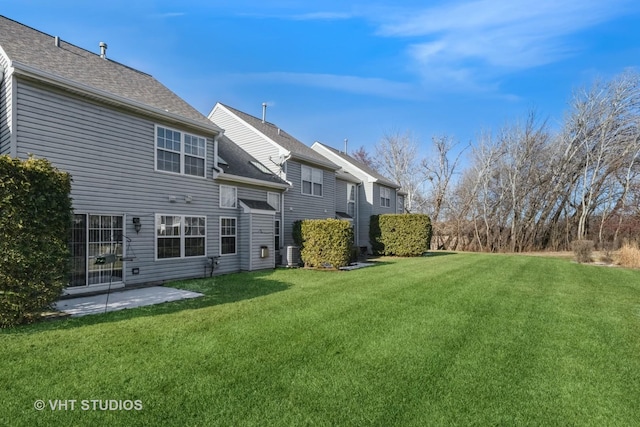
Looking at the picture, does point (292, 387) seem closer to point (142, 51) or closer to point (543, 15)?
point (543, 15)

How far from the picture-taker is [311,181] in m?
16.0

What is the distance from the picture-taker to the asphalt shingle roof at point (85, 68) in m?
7.29

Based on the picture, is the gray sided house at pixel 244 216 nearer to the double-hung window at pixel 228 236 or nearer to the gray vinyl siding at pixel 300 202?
the double-hung window at pixel 228 236

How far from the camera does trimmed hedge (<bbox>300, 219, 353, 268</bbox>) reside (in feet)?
38.8

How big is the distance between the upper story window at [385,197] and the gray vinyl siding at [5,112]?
19.3 m

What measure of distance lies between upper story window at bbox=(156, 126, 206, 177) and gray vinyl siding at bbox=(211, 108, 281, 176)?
180 inches

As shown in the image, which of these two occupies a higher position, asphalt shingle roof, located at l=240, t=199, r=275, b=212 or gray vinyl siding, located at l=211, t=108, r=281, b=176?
gray vinyl siding, located at l=211, t=108, r=281, b=176

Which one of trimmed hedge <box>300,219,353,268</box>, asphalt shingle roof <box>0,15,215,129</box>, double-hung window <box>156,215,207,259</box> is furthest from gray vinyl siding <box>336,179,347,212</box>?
asphalt shingle roof <box>0,15,215,129</box>

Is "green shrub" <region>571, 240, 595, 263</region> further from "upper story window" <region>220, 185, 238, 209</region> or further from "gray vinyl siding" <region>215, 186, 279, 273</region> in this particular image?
"upper story window" <region>220, 185, 238, 209</region>

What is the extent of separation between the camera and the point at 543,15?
9.76 m

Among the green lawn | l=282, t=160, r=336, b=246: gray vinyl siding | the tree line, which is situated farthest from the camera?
the tree line

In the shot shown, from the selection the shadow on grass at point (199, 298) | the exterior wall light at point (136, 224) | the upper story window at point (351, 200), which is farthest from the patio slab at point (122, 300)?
the upper story window at point (351, 200)

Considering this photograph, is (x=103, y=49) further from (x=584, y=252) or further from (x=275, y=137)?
(x=584, y=252)

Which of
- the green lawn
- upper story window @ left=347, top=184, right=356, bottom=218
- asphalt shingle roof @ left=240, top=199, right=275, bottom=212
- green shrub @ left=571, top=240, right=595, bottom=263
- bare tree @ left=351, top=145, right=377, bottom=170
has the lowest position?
the green lawn
